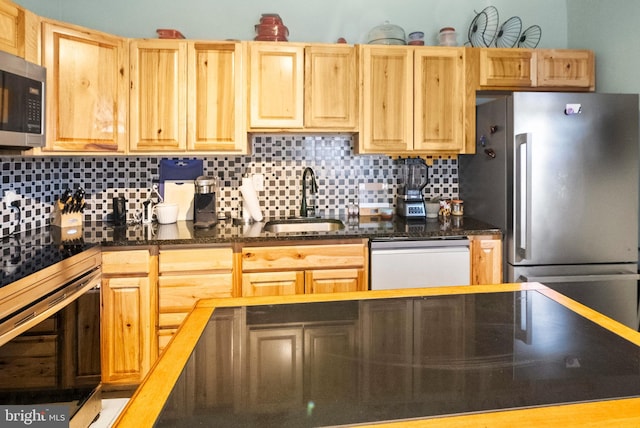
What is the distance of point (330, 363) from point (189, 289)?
5.60 ft

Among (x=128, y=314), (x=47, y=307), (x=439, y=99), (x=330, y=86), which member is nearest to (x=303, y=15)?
(x=330, y=86)

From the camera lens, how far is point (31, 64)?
6.64 ft

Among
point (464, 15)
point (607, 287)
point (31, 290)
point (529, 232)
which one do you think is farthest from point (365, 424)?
point (464, 15)

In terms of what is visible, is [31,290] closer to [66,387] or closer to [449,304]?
[66,387]

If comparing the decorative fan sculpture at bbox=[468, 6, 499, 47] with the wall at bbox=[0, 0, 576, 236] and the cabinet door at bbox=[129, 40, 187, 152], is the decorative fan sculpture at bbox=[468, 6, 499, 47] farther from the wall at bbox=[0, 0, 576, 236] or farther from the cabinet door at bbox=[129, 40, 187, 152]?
the cabinet door at bbox=[129, 40, 187, 152]

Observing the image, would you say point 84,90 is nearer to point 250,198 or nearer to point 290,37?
point 250,198

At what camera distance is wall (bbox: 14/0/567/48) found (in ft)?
9.53

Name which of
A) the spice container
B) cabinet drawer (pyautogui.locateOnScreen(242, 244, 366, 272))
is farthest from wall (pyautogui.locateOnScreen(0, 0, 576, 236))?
cabinet drawer (pyautogui.locateOnScreen(242, 244, 366, 272))

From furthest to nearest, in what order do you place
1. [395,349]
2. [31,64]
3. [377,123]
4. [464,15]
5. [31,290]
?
[464,15] < [377,123] < [31,64] < [31,290] < [395,349]

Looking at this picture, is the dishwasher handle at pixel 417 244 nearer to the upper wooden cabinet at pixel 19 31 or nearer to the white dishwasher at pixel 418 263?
the white dishwasher at pixel 418 263

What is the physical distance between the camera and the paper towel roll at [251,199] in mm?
2799

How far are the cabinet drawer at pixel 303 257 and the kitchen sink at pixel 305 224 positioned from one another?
0.47 metres

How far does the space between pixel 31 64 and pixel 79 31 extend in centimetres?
44

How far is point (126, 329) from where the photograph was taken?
2.28 meters
